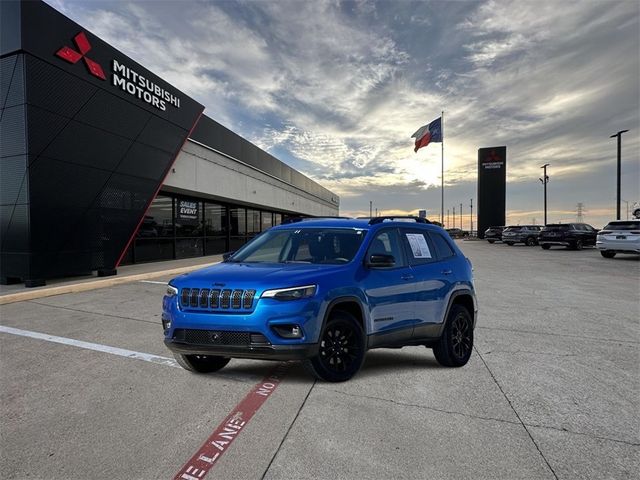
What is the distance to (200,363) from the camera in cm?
456

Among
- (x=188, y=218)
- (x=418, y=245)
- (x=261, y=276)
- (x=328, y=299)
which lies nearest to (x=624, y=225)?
(x=418, y=245)

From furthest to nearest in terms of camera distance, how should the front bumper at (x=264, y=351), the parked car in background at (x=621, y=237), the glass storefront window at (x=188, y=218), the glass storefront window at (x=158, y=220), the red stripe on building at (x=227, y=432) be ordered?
1. the glass storefront window at (x=188, y=218)
2. the parked car in background at (x=621, y=237)
3. the glass storefront window at (x=158, y=220)
4. the front bumper at (x=264, y=351)
5. the red stripe on building at (x=227, y=432)

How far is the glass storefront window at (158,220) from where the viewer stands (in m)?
17.8

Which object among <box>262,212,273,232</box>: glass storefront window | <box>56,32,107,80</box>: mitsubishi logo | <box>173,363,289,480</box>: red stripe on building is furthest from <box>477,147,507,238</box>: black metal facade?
<box>173,363,289,480</box>: red stripe on building

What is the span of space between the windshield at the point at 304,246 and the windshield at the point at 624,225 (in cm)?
1980

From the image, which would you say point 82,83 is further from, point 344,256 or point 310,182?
point 310,182

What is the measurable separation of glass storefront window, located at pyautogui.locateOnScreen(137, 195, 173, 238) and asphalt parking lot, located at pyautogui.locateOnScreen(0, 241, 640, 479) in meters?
11.9

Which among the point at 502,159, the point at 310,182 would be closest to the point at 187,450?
the point at 310,182

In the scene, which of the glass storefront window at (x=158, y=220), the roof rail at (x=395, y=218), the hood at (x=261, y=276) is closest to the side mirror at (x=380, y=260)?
the hood at (x=261, y=276)

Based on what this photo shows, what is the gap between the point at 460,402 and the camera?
383 centimetres

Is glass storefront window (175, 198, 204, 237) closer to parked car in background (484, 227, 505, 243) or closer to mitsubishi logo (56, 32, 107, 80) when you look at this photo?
mitsubishi logo (56, 32, 107, 80)

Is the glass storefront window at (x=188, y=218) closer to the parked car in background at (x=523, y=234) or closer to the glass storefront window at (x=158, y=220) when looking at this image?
the glass storefront window at (x=158, y=220)

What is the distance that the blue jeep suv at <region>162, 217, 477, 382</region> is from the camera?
147 inches

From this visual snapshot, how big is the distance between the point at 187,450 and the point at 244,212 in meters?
26.6
